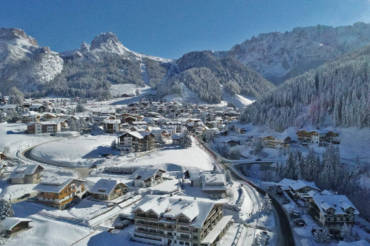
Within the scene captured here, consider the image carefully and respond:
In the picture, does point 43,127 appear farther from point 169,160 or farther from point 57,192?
point 57,192

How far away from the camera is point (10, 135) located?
67375 millimetres

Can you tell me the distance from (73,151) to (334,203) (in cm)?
4746

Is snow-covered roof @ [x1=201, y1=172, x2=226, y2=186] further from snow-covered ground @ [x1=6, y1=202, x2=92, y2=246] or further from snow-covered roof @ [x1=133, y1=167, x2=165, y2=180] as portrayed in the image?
snow-covered ground @ [x1=6, y1=202, x2=92, y2=246]

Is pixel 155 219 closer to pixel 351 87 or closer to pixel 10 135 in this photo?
pixel 10 135

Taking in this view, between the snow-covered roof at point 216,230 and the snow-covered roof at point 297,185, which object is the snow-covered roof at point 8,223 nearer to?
the snow-covered roof at point 216,230

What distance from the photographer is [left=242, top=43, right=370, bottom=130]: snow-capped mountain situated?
74.3 m

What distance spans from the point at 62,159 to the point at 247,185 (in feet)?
116

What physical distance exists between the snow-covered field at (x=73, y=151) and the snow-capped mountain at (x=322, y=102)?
5742 centimetres

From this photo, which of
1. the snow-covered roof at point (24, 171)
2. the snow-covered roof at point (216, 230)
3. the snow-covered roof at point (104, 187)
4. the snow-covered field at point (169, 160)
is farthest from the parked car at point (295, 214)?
the snow-covered roof at point (24, 171)

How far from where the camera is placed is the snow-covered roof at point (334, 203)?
104ft

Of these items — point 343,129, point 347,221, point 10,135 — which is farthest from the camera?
point 343,129

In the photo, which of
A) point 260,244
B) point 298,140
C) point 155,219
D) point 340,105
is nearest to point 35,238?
point 155,219

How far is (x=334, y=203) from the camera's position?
107ft

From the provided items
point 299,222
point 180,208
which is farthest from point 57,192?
point 299,222
